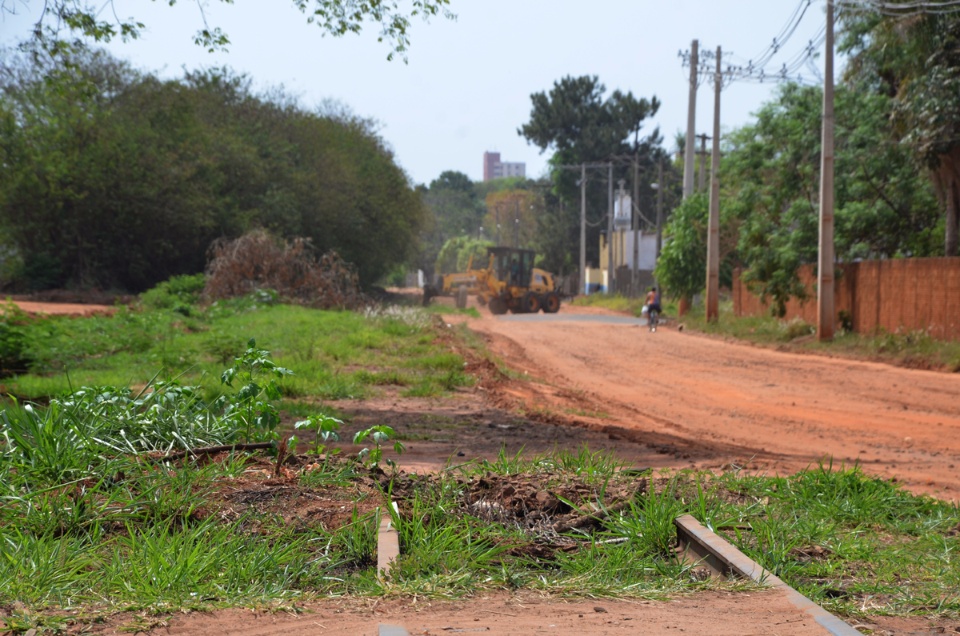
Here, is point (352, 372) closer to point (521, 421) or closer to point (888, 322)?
point (521, 421)

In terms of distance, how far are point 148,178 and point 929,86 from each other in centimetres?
2978

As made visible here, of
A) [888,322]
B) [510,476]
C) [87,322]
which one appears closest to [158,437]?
[510,476]

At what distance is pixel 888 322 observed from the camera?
23047 mm

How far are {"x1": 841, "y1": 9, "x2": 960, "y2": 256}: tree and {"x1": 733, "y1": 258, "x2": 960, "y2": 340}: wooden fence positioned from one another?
1749 millimetres

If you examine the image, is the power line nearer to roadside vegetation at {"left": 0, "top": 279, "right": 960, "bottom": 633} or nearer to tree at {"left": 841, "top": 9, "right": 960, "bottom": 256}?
tree at {"left": 841, "top": 9, "right": 960, "bottom": 256}

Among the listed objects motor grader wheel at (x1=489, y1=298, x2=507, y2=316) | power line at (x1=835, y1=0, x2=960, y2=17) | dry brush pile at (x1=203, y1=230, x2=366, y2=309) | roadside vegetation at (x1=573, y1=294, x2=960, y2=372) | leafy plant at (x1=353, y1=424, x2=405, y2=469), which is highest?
power line at (x1=835, y1=0, x2=960, y2=17)

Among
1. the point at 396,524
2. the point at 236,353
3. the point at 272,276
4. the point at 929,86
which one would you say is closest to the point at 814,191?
the point at 929,86

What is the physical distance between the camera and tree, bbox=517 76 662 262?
75.9m

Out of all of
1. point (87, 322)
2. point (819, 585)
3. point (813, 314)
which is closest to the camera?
point (819, 585)

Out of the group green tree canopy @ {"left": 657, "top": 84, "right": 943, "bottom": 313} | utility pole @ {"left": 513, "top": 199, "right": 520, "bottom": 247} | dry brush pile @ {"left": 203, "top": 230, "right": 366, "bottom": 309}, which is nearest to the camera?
green tree canopy @ {"left": 657, "top": 84, "right": 943, "bottom": 313}

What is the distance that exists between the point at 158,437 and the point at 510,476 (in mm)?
2347

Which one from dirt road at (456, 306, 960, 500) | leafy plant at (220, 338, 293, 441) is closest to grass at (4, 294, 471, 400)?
dirt road at (456, 306, 960, 500)

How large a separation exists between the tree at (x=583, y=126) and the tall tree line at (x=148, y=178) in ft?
90.7

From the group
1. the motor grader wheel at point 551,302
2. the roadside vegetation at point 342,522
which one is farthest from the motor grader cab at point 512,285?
the roadside vegetation at point 342,522
